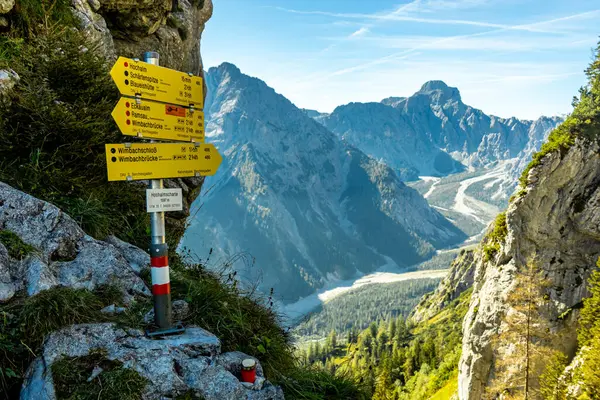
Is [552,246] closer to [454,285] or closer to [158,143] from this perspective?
[158,143]

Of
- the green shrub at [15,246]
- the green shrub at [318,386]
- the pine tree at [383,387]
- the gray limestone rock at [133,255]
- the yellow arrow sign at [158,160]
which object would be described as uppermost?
the yellow arrow sign at [158,160]

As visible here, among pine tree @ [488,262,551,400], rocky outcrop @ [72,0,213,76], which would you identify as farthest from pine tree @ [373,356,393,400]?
rocky outcrop @ [72,0,213,76]

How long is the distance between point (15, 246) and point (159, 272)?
7.63ft

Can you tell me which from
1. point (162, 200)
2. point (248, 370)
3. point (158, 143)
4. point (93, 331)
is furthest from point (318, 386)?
point (158, 143)

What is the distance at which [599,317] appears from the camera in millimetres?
29625

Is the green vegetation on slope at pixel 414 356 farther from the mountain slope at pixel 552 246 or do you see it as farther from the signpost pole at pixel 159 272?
the signpost pole at pixel 159 272

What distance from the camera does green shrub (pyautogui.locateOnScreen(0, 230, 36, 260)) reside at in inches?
241

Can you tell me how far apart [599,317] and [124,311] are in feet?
119

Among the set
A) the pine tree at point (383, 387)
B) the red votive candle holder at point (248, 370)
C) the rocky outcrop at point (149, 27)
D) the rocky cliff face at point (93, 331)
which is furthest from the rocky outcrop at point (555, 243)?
the rocky cliff face at point (93, 331)

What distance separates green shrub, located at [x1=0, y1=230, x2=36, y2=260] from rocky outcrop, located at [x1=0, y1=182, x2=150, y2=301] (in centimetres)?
7

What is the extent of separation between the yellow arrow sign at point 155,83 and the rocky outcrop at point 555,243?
37320 millimetres

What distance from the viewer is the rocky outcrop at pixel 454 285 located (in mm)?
160875

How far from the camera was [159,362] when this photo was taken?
18.0ft

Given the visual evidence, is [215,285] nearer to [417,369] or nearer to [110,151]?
[110,151]
